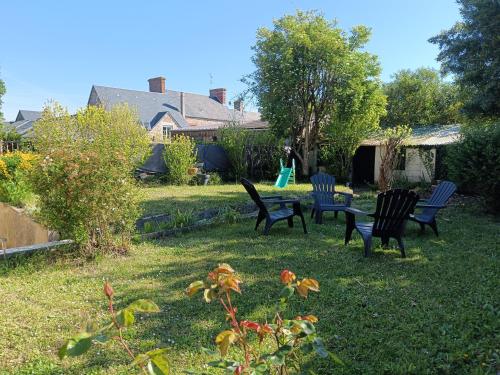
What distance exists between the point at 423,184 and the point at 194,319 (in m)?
11.7

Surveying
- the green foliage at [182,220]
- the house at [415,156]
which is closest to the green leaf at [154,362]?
the green foliage at [182,220]

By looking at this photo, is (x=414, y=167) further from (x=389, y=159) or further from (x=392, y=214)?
(x=392, y=214)

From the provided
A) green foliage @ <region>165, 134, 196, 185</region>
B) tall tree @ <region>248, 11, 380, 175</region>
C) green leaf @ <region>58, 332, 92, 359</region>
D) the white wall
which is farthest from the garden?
tall tree @ <region>248, 11, 380, 175</region>

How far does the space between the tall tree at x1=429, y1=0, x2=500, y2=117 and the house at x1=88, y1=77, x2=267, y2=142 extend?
51.2ft

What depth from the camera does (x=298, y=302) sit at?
3.51 m

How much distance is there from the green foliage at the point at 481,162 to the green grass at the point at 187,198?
14.1 feet

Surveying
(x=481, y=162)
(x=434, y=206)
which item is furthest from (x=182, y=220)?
(x=481, y=162)

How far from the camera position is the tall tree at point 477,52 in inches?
449

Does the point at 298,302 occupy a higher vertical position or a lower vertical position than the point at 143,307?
lower

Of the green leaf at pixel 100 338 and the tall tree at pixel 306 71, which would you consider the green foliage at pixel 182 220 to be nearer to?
the green leaf at pixel 100 338

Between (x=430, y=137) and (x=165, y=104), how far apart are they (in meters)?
27.6

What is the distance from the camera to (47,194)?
479 cm

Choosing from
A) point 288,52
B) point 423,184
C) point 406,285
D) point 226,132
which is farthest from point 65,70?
point 406,285

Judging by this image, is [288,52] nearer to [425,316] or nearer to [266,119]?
[266,119]
